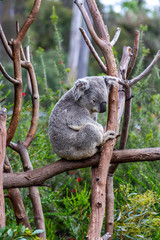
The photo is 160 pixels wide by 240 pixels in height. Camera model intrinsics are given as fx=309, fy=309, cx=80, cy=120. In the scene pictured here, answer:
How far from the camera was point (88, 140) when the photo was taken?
2195 millimetres

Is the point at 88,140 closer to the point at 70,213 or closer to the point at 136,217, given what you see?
the point at 136,217

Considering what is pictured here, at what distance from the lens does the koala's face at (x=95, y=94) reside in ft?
7.48

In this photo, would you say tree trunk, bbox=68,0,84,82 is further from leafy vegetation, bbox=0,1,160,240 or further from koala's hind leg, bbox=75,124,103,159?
koala's hind leg, bbox=75,124,103,159

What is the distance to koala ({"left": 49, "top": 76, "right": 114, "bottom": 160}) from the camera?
7.20 ft

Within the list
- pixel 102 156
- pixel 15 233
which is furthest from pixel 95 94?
pixel 15 233

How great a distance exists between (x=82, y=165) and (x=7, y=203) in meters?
1.33

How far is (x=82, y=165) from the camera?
83.9 inches

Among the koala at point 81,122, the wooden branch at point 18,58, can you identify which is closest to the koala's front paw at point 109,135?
the koala at point 81,122

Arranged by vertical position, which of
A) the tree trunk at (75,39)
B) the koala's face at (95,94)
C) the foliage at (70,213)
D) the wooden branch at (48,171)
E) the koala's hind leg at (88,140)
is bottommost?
the foliage at (70,213)

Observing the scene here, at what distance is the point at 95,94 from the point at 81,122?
0.23 m

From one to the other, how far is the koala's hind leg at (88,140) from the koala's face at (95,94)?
0.55ft

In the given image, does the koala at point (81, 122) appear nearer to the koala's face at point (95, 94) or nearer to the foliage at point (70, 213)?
the koala's face at point (95, 94)

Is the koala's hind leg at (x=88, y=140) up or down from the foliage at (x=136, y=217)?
up

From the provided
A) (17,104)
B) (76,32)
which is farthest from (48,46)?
(17,104)
